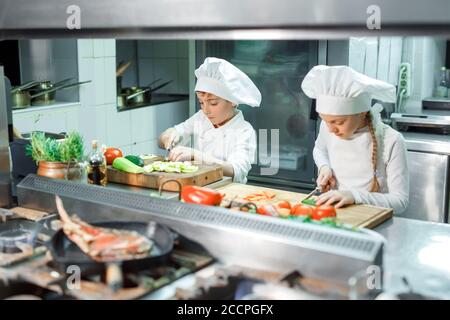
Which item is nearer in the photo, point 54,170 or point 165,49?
point 54,170

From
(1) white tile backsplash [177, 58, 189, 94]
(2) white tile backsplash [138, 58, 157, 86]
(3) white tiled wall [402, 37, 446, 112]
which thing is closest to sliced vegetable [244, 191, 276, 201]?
(3) white tiled wall [402, 37, 446, 112]

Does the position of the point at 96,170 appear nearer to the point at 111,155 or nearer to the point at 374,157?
the point at 111,155

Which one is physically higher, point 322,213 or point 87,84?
point 87,84

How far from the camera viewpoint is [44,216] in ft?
5.15

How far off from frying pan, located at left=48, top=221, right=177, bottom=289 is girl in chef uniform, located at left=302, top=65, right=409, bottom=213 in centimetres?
66

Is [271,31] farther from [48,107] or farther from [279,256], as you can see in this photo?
[48,107]

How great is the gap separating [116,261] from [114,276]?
32 millimetres

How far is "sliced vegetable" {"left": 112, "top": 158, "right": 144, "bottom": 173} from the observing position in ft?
6.58

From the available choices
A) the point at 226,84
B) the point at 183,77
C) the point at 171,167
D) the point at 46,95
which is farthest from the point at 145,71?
the point at 171,167

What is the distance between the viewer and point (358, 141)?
2107 mm

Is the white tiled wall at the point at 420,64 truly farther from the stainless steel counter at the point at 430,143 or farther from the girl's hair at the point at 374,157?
the girl's hair at the point at 374,157

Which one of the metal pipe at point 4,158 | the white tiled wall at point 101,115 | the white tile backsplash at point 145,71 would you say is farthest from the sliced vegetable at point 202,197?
the white tile backsplash at point 145,71
